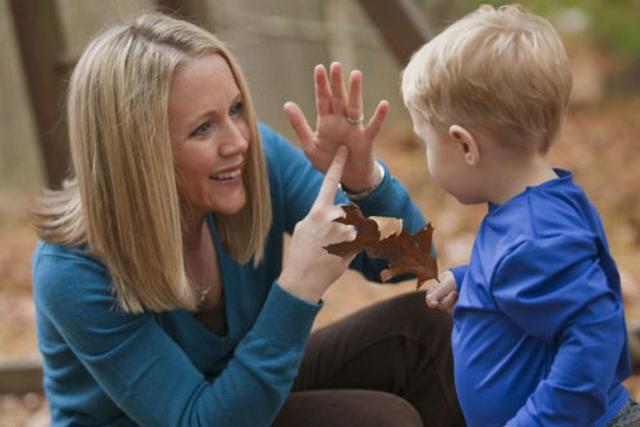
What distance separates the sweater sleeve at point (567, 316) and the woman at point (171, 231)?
0.53 metres

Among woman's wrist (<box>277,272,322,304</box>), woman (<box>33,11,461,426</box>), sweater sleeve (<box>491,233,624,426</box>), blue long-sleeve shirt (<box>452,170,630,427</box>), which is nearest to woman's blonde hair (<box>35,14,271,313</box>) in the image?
woman (<box>33,11,461,426</box>)

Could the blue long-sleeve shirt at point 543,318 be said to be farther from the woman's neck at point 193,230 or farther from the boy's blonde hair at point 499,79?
the woman's neck at point 193,230

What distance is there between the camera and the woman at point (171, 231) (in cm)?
209

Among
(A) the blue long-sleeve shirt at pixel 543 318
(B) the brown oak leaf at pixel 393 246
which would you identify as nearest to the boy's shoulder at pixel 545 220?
(A) the blue long-sleeve shirt at pixel 543 318

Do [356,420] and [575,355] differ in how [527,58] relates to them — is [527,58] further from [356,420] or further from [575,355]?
[356,420]

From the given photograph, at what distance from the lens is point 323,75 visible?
2.09 metres

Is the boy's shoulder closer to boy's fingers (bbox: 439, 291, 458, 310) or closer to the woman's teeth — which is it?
boy's fingers (bbox: 439, 291, 458, 310)

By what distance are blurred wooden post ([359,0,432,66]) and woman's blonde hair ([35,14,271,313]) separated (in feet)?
3.04

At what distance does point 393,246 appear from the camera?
195cm

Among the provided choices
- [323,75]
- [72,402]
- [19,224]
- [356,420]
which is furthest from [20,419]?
[19,224]

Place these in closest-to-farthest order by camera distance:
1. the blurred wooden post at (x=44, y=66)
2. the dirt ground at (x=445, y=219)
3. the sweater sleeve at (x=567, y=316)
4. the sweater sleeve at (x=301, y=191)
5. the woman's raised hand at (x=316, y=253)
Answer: the sweater sleeve at (x=567, y=316) < the woman's raised hand at (x=316, y=253) < the sweater sleeve at (x=301, y=191) < the blurred wooden post at (x=44, y=66) < the dirt ground at (x=445, y=219)

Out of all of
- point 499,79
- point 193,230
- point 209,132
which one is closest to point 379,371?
point 193,230

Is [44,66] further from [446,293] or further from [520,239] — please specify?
[520,239]

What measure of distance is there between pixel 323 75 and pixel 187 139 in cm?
33
